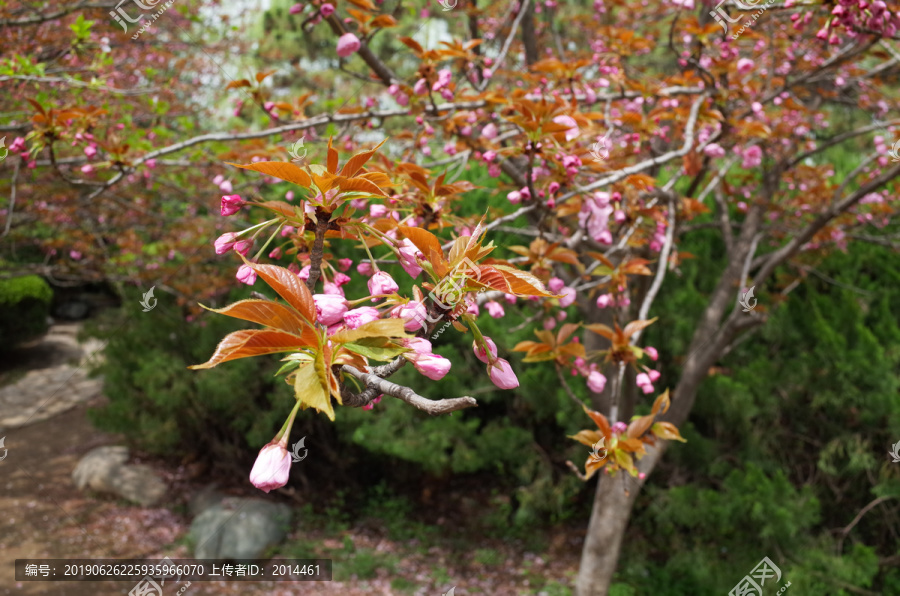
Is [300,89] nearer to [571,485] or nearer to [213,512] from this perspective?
[213,512]

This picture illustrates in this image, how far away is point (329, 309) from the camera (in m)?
0.64

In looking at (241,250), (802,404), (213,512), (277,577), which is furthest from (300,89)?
(241,250)

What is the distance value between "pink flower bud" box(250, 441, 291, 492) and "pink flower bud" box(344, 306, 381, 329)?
5.9 inches

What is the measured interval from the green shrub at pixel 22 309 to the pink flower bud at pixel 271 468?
762 centimetres

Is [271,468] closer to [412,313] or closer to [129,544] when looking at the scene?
[412,313]

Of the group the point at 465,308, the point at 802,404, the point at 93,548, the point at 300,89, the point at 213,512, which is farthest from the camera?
the point at 300,89

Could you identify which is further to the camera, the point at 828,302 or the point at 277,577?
the point at 277,577

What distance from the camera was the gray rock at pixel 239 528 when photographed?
3443 millimetres

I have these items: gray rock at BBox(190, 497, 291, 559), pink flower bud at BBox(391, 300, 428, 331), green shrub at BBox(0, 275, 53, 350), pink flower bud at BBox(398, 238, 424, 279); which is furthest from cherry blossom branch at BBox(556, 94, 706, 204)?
green shrub at BBox(0, 275, 53, 350)

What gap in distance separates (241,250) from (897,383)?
114 inches

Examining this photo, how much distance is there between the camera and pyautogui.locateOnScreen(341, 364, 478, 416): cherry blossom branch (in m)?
0.51

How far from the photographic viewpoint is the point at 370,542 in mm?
3527

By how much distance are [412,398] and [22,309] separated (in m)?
8.24

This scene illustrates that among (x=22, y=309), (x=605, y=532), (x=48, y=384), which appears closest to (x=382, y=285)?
(x=605, y=532)
